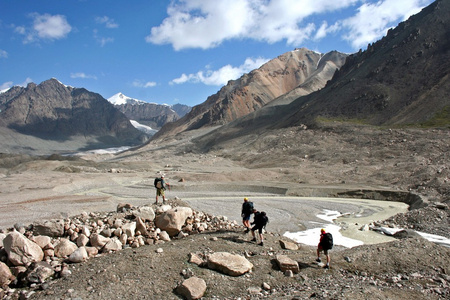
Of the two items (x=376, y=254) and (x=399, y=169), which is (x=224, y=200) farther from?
(x=399, y=169)

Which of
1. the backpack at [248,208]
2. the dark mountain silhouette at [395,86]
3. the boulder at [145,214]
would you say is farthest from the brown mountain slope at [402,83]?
the boulder at [145,214]

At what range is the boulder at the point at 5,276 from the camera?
8.79m

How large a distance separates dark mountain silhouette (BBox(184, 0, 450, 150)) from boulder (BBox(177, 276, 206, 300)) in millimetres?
50681

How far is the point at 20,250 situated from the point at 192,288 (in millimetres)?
5160

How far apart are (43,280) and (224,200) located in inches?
735

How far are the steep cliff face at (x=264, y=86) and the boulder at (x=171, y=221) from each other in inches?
4208

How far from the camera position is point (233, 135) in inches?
3465

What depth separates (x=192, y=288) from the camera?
335 inches

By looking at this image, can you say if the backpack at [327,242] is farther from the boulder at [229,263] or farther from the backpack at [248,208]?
the backpack at [248,208]

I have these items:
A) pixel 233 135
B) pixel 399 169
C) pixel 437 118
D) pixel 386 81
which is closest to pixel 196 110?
pixel 233 135

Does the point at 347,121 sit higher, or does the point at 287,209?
the point at 347,121

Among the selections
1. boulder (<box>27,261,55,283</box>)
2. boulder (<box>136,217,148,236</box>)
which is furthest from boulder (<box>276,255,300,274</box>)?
boulder (<box>27,261,55,283</box>)

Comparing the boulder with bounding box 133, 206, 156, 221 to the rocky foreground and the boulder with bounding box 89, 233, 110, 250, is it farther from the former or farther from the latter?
the boulder with bounding box 89, 233, 110, 250

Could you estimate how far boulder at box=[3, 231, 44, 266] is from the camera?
925cm
